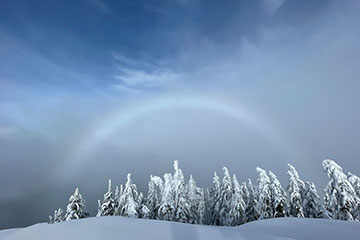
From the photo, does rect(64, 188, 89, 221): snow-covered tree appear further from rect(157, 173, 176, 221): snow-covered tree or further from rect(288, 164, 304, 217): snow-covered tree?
rect(288, 164, 304, 217): snow-covered tree

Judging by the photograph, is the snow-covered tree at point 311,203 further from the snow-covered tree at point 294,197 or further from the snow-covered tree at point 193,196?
the snow-covered tree at point 193,196

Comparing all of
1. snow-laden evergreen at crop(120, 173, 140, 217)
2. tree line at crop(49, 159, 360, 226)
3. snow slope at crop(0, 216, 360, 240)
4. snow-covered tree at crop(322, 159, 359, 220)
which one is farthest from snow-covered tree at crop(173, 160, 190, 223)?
snow slope at crop(0, 216, 360, 240)

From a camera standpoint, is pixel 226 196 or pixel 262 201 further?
pixel 226 196

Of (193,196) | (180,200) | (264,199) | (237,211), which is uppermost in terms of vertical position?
(193,196)

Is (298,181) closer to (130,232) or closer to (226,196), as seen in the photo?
(226,196)

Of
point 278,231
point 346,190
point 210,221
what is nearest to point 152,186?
point 210,221

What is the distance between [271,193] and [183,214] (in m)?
11.7

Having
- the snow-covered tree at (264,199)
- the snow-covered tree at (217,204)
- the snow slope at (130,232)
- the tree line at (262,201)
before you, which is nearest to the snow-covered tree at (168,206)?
the tree line at (262,201)

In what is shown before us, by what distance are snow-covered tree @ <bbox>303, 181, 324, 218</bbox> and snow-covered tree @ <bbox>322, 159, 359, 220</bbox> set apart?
1648mm

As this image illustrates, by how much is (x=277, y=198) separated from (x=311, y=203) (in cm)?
447

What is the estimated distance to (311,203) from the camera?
30078 millimetres

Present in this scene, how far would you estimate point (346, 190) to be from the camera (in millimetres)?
26797

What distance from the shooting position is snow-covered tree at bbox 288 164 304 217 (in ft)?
93.6

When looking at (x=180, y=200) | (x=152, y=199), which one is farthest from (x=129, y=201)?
(x=152, y=199)
